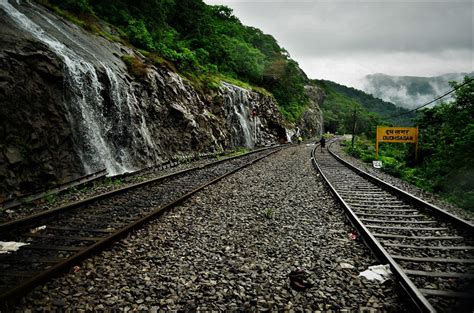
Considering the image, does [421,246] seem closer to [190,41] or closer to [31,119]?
[31,119]

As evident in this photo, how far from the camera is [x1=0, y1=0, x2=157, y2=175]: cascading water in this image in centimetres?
901

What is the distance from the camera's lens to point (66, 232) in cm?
452

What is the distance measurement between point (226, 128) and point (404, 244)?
68.5ft

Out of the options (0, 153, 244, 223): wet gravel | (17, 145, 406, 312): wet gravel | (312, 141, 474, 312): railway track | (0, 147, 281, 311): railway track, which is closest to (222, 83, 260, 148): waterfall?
(0, 153, 244, 223): wet gravel

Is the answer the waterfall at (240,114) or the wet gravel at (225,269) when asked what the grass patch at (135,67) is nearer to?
the wet gravel at (225,269)

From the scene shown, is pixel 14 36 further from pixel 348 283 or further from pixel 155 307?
pixel 348 283

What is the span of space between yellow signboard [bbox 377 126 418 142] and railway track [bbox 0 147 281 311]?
15.8m

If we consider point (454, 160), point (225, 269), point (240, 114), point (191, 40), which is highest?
point (191, 40)

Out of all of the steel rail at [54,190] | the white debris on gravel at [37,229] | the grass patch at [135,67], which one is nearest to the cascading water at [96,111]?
the steel rail at [54,190]

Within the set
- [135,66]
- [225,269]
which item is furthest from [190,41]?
[225,269]

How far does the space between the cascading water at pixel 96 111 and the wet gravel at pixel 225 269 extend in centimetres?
529

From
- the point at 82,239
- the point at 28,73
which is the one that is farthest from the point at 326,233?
the point at 28,73

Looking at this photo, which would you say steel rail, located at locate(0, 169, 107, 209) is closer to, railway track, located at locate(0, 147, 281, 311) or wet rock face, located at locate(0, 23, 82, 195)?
wet rock face, located at locate(0, 23, 82, 195)

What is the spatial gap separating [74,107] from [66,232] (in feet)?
19.6
